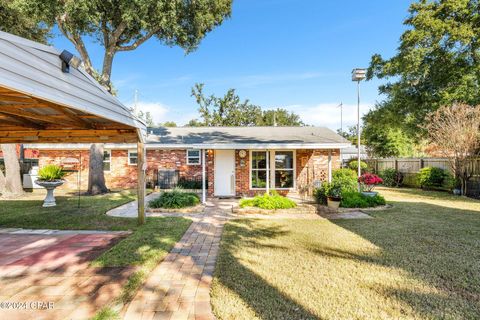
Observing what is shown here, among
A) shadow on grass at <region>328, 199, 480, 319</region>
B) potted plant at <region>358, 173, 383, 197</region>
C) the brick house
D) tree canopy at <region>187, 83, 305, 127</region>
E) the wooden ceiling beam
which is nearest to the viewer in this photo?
shadow on grass at <region>328, 199, 480, 319</region>

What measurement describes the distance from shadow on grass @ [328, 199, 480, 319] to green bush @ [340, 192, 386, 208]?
0.62 m

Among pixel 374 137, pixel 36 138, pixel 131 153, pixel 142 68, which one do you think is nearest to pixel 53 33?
pixel 142 68

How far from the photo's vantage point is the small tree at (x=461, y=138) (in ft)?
38.6

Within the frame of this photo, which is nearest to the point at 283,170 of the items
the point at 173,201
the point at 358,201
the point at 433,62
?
the point at 358,201

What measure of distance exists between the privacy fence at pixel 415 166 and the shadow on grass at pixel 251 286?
11.9m

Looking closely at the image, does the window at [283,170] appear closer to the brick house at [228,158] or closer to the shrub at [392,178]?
the brick house at [228,158]

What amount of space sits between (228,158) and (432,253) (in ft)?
27.8

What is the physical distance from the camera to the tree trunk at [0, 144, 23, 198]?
12.0 meters

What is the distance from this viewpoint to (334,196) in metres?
8.87

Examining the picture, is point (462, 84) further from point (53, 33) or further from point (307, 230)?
point (53, 33)

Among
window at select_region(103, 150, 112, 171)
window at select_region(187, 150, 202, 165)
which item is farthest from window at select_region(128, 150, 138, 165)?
window at select_region(187, 150, 202, 165)

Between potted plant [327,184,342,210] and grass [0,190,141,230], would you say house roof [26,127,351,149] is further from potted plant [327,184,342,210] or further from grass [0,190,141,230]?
grass [0,190,141,230]

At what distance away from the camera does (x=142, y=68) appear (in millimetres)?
20406

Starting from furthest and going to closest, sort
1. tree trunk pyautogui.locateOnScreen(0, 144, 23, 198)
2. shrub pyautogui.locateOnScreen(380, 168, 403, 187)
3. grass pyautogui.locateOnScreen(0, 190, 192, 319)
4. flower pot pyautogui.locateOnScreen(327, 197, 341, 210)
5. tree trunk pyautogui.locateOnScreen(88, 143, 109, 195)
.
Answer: shrub pyautogui.locateOnScreen(380, 168, 403, 187) < tree trunk pyautogui.locateOnScreen(88, 143, 109, 195) < tree trunk pyautogui.locateOnScreen(0, 144, 23, 198) < flower pot pyautogui.locateOnScreen(327, 197, 341, 210) < grass pyautogui.locateOnScreen(0, 190, 192, 319)
